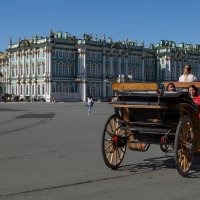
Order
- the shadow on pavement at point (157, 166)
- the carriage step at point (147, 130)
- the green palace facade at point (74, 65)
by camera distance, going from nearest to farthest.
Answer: the carriage step at point (147, 130), the shadow on pavement at point (157, 166), the green palace facade at point (74, 65)

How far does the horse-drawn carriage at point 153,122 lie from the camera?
7.24 meters

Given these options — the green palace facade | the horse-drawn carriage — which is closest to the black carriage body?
the horse-drawn carriage

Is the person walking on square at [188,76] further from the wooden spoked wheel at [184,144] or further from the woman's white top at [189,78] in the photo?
the wooden spoked wheel at [184,144]

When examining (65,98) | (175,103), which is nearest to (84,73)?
(65,98)

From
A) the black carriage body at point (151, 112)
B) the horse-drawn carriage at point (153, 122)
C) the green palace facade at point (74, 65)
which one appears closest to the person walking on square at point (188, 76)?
the horse-drawn carriage at point (153, 122)

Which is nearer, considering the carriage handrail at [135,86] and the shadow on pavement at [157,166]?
the carriage handrail at [135,86]

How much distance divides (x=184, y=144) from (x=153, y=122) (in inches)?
24.6

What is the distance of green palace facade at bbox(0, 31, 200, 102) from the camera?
91.4 metres

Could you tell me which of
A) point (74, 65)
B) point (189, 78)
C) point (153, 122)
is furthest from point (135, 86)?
point (74, 65)

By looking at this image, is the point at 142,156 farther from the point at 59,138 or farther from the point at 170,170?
the point at 59,138

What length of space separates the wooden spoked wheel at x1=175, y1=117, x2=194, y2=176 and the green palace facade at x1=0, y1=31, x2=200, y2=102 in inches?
3236

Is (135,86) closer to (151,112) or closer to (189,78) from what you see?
(151,112)

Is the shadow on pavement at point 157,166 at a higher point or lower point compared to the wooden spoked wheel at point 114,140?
lower

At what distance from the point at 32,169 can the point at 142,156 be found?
2703 mm
